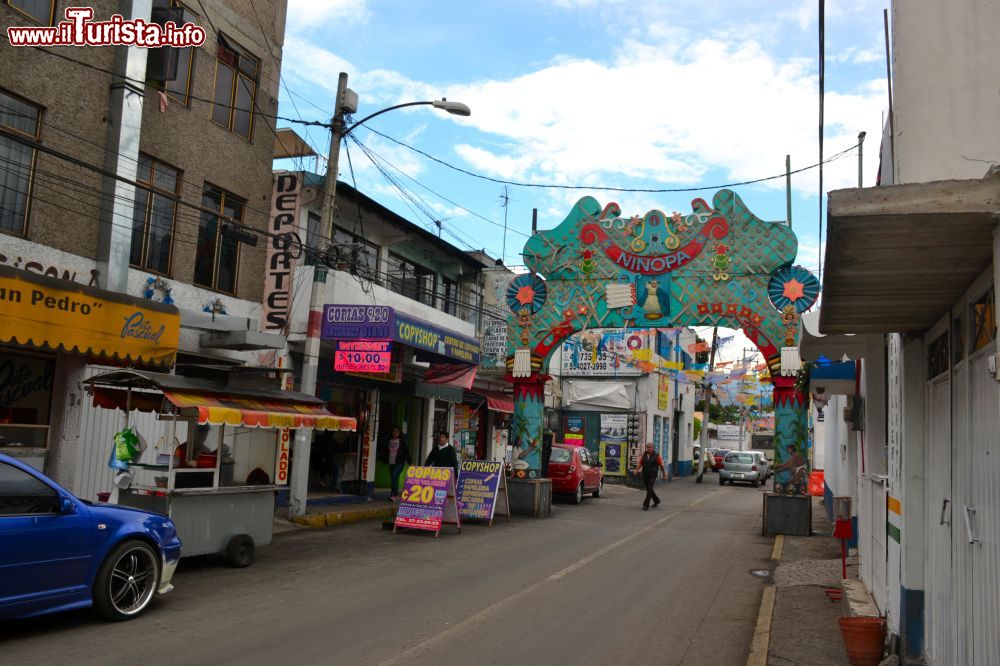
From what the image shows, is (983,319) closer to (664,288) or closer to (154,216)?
(154,216)

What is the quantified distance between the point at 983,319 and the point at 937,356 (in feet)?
5.02

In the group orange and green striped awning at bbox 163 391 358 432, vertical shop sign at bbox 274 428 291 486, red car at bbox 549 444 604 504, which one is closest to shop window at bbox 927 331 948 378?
orange and green striped awning at bbox 163 391 358 432

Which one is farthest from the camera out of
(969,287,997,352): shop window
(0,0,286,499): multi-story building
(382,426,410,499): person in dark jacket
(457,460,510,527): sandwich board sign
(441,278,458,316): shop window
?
(441,278,458,316): shop window

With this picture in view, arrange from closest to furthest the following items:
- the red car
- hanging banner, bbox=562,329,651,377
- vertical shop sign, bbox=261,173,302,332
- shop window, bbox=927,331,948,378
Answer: shop window, bbox=927,331,948,378, vertical shop sign, bbox=261,173,302,332, the red car, hanging banner, bbox=562,329,651,377

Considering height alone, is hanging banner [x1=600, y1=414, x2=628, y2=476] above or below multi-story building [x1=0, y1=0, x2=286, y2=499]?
below

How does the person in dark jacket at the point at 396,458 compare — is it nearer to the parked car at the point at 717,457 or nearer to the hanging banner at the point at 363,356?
the hanging banner at the point at 363,356

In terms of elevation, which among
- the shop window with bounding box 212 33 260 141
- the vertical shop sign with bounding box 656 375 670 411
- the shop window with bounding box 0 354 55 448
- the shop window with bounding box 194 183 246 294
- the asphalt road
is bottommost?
the asphalt road

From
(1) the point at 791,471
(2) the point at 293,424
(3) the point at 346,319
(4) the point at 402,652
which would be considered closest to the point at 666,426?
(1) the point at 791,471

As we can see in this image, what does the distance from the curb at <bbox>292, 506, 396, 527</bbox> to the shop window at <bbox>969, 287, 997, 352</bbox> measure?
43.4ft

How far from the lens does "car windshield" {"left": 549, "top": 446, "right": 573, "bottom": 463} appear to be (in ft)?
83.2

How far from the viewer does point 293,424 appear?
12.2 m

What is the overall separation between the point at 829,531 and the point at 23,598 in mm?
16249

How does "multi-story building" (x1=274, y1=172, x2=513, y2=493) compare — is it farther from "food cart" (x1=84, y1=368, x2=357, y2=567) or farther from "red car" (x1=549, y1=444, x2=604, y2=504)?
"food cart" (x1=84, y1=368, x2=357, y2=567)

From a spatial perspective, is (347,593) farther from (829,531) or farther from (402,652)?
(829,531)
